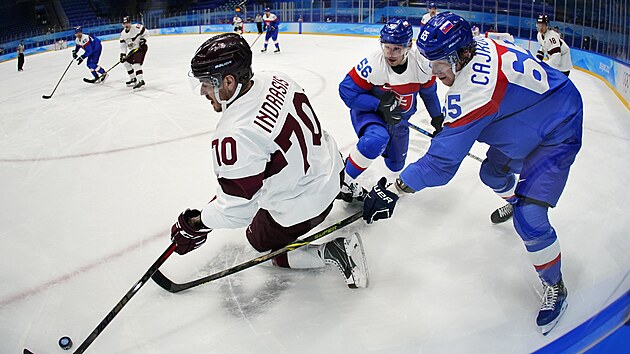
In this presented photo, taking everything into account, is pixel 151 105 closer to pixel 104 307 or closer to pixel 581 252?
pixel 104 307

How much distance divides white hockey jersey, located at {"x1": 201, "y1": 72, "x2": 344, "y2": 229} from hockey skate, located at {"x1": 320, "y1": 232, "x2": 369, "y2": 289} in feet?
0.64

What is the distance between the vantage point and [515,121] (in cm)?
171

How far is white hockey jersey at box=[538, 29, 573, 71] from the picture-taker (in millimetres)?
4473

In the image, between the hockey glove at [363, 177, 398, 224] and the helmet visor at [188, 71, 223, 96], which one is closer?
the helmet visor at [188, 71, 223, 96]

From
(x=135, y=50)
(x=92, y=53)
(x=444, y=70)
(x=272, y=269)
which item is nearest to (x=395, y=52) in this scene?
(x=444, y=70)

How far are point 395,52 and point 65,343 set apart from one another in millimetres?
1931

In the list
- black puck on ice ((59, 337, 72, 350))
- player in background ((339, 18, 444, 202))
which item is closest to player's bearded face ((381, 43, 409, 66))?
player in background ((339, 18, 444, 202))

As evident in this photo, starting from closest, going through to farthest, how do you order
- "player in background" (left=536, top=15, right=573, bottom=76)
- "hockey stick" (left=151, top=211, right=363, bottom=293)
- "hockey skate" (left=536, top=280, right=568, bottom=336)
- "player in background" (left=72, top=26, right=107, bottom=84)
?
"hockey skate" (left=536, top=280, right=568, bottom=336) → "hockey stick" (left=151, top=211, right=363, bottom=293) → "player in background" (left=536, top=15, right=573, bottom=76) → "player in background" (left=72, top=26, right=107, bottom=84)

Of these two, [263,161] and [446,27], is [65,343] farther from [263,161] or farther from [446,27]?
[446,27]

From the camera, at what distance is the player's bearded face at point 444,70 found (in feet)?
5.52

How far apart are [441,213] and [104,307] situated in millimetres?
1707

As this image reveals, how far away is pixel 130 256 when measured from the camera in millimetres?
2389

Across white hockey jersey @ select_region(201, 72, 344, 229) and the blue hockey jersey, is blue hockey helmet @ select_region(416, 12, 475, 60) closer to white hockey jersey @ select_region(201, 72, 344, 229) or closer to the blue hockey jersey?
white hockey jersey @ select_region(201, 72, 344, 229)

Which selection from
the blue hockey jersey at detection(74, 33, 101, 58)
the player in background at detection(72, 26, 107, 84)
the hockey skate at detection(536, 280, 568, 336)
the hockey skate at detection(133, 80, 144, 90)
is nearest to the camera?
the hockey skate at detection(536, 280, 568, 336)
